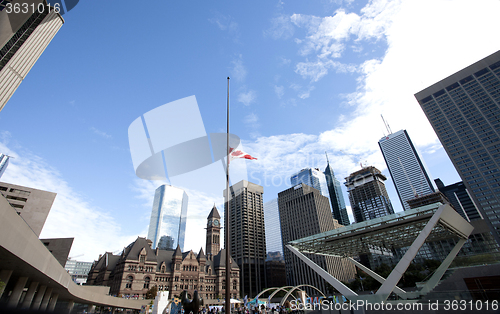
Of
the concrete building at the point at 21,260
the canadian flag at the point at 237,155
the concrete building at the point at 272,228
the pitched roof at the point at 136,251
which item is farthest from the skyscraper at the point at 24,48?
the concrete building at the point at 272,228

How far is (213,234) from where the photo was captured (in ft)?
387

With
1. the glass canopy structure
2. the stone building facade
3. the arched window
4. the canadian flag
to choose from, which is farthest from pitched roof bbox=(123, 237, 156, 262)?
the canadian flag

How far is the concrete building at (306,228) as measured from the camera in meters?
114

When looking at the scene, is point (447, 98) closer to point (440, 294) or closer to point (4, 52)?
point (440, 294)

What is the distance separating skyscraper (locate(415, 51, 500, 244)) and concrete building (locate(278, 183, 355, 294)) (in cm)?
6272

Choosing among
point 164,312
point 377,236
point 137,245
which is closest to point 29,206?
point 137,245

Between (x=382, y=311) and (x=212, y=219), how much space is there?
112m

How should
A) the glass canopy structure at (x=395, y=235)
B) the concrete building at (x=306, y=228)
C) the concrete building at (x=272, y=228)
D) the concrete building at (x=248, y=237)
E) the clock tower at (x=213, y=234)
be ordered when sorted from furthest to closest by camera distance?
the concrete building at (x=272, y=228) → the concrete building at (x=248, y=237) → the clock tower at (x=213, y=234) → the concrete building at (x=306, y=228) → the glass canopy structure at (x=395, y=235)

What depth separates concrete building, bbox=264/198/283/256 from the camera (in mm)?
180125

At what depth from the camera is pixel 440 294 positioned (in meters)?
14.4

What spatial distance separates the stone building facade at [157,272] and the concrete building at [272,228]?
85358 mm

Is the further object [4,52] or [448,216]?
[4,52]

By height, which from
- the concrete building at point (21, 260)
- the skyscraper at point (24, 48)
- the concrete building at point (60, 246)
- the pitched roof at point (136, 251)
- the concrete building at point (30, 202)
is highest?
the skyscraper at point (24, 48)

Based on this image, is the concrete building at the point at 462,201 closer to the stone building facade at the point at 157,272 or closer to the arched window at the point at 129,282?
the stone building facade at the point at 157,272
